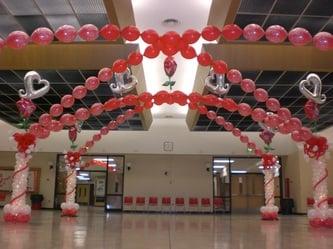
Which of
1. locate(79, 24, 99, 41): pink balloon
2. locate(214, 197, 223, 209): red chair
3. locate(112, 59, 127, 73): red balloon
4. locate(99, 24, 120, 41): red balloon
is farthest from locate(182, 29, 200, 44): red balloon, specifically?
locate(214, 197, 223, 209): red chair

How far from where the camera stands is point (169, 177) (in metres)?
20.7

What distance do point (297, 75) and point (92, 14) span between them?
5.66 meters

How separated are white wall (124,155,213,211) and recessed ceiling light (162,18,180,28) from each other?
12602mm

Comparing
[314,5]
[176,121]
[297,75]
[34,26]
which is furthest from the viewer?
[176,121]

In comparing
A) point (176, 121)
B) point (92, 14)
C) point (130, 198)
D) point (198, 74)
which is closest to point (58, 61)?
point (92, 14)

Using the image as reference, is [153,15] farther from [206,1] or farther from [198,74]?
[198,74]

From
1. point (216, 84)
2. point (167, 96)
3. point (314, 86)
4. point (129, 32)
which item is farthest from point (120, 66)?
point (314, 86)

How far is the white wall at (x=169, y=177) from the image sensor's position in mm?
20531

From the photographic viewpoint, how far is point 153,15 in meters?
8.42

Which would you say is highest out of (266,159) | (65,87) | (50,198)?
(65,87)

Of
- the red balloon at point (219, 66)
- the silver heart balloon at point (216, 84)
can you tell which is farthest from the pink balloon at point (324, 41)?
the silver heart balloon at point (216, 84)

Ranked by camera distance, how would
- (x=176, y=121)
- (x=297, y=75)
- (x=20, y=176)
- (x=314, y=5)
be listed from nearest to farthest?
(x=314, y=5)
(x=20, y=176)
(x=297, y=75)
(x=176, y=121)

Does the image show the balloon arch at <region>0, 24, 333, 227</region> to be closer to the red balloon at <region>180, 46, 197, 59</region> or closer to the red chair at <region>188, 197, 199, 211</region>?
the red balloon at <region>180, 46, 197, 59</region>

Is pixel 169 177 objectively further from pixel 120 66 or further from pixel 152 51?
pixel 152 51
